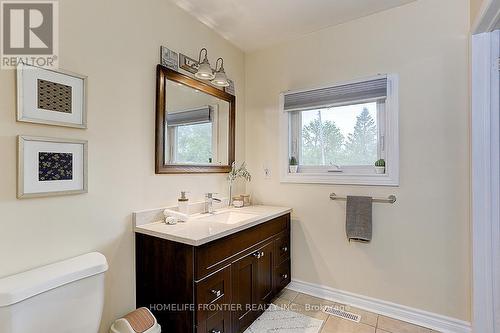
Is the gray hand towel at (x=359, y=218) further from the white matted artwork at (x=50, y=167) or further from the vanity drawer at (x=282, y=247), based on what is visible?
the white matted artwork at (x=50, y=167)

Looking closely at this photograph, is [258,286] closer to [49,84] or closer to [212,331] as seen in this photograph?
[212,331]

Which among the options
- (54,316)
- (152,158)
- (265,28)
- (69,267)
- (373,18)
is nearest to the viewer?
(54,316)

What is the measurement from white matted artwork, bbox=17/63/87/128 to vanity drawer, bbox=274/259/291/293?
179 cm

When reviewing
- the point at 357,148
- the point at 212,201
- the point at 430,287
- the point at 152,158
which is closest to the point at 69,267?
the point at 152,158

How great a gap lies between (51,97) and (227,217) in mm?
1393

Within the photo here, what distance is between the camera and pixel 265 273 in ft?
6.51

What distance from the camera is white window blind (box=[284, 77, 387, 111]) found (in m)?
2.01

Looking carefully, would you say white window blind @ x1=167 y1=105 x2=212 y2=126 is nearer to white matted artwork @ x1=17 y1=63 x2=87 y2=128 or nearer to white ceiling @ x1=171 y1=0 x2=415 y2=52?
white matted artwork @ x1=17 y1=63 x2=87 y2=128

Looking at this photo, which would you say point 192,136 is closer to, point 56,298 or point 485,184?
point 56,298

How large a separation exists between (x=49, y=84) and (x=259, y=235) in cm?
156

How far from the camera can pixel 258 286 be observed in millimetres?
1882

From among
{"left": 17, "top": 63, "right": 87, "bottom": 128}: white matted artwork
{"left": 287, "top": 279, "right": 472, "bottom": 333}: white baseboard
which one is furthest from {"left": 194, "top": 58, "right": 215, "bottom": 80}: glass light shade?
{"left": 287, "top": 279, "right": 472, "bottom": 333}: white baseboard

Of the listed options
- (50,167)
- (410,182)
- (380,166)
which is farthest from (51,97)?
(410,182)

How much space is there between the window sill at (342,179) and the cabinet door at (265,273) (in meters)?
0.65
